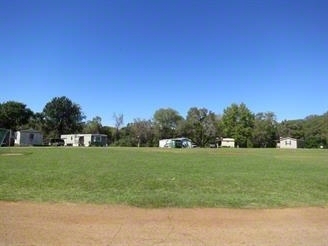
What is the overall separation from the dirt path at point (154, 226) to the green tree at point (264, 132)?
124978 millimetres

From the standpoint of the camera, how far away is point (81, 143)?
122 m

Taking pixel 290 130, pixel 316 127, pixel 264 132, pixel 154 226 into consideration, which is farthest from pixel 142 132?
pixel 154 226

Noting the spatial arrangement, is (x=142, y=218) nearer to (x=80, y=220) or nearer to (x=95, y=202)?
(x=80, y=220)

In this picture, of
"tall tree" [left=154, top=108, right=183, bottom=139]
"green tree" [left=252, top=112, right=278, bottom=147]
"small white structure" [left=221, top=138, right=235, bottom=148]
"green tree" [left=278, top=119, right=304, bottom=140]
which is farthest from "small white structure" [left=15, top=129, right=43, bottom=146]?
"green tree" [left=278, top=119, right=304, bottom=140]

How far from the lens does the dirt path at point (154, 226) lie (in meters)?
8.69

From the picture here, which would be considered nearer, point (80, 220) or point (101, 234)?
point (101, 234)

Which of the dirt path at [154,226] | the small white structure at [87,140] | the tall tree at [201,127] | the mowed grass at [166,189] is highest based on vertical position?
the tall tree at [201,127]

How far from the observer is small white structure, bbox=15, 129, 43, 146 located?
115m

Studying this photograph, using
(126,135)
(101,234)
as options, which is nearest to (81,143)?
(126,135)

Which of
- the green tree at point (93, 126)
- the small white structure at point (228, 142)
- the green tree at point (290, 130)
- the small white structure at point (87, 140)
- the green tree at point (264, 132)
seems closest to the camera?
the small white structure at point (87, 140)

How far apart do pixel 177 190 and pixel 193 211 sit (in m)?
3.62

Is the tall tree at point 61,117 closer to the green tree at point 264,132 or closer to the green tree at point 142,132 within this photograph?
the green tree at point 142,132

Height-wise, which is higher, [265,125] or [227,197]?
[265,125]

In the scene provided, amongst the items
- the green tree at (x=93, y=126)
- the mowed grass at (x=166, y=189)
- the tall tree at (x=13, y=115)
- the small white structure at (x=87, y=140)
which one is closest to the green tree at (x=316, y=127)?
Result: the small white structure at (x=87, y=140)
